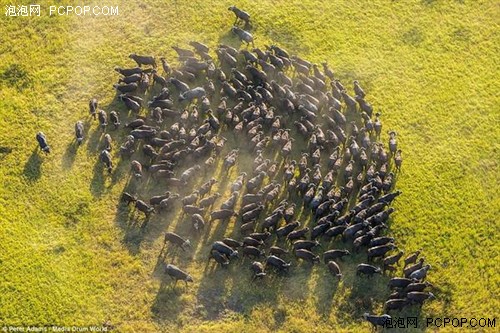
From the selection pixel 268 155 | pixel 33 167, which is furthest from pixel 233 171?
pixel 33 167

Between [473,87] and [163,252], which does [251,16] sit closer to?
[473,87]

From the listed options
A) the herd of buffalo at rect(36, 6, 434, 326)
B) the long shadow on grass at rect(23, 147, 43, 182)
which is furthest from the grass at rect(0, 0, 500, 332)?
the herd of buffalo at rect(36, 6, 434, 326)

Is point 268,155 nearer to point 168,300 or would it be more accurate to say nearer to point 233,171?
point 233,171

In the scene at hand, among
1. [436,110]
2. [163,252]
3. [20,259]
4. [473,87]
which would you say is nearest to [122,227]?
[163,252]

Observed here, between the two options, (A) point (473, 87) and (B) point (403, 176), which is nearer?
(B) point (403, 176)

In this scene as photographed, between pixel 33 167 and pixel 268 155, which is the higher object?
pixel 268 155

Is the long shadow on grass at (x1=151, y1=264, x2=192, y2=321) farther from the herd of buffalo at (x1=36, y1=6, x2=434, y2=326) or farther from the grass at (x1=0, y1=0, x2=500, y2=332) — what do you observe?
the herd of buffalo at (x1=36, y1=6, x2=434, y2=326)
